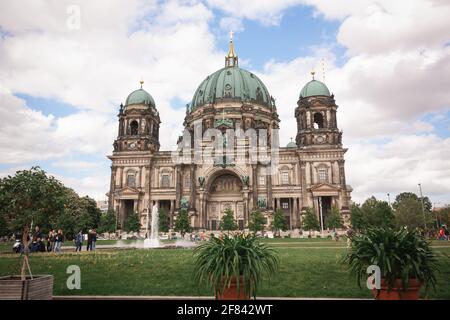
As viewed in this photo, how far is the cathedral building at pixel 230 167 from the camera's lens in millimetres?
66438

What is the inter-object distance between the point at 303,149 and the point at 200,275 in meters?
61.7

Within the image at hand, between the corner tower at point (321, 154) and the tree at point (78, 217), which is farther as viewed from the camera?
the corner tower at point (321, 154)

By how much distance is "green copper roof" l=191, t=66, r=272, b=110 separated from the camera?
7975cm

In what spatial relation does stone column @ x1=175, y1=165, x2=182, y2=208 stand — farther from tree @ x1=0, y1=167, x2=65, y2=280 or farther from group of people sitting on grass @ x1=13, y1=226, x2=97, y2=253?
tree @ x1=0, y1=167, x2=65, y2=280

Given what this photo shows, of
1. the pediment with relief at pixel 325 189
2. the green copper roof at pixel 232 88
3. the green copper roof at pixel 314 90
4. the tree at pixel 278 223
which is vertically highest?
the green copper roof at pixel 232 88

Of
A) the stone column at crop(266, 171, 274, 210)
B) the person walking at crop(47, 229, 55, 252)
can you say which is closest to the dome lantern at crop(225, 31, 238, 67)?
the stone column at crop(266, 171, 274, 210)

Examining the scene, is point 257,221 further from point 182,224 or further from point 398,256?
point 398,256

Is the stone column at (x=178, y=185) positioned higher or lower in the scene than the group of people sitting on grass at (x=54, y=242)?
higher

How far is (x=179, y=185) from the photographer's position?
69312 millimetres

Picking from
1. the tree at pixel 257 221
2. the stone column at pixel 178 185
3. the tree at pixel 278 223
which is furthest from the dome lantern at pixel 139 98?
the tree at pixel 278 223

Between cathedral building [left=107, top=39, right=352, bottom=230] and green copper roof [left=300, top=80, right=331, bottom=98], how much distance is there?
0.20 meters

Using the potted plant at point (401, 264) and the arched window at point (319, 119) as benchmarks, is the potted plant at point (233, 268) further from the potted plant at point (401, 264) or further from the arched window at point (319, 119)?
the arched window at point (319, 119)

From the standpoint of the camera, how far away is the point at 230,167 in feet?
226

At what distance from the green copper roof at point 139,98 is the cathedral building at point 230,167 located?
0.21 m
